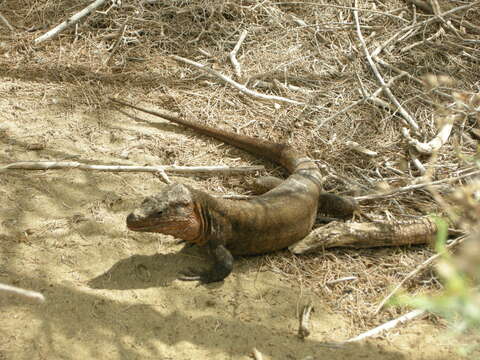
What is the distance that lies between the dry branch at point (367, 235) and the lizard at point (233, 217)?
0.19 m

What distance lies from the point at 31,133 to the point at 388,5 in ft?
18.3

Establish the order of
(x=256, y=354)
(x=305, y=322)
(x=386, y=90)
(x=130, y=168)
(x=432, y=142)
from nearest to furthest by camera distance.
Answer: (x=256, y=354) < (x=305, y=322) < (x=130, y=168) < (x=432, y=142) < (x=386, y=90)

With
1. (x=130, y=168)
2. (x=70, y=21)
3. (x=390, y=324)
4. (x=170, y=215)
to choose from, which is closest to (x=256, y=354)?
(x=390, y=324)

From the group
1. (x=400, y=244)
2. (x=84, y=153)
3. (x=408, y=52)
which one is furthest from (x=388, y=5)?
(x=84, y=153)

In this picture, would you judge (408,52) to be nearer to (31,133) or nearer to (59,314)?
(31,133)

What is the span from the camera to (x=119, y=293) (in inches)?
162

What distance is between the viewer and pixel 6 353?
344 centimetres

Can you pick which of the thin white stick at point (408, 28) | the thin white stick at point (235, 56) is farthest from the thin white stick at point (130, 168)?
the thin white stick at point (408, 28)

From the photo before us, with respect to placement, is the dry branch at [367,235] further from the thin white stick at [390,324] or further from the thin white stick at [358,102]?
the thin white stick at [358,102]

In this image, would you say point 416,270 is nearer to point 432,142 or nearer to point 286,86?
point 432,142

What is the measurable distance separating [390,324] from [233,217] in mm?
1649

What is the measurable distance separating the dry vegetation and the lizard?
292mm

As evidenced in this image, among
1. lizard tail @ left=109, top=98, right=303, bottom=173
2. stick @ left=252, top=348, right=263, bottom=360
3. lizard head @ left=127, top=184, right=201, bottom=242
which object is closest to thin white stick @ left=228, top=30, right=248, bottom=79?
lizard tail @ left=109, top=98, right=303, bottom=173

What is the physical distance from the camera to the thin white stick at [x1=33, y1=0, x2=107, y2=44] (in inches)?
276
